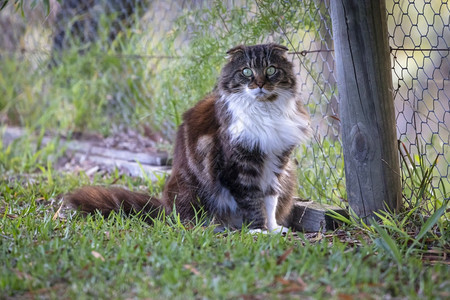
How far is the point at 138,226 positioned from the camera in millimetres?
2938

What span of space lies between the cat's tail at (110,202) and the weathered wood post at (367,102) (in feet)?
3.62

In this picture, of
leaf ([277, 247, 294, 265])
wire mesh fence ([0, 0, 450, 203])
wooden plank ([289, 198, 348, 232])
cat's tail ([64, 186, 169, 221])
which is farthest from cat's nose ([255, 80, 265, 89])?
leaf ([277, 247, 294, 265])

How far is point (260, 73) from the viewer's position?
3174 mm

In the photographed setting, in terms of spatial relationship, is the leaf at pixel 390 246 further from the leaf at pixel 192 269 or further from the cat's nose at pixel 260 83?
the cat's nose at pixel 260 83

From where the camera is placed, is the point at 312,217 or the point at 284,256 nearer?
the point at 284,256

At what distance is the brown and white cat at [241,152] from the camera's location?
10.3 ft

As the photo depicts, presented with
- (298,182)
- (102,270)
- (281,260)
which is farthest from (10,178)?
(281,260)

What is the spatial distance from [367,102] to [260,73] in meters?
0.65

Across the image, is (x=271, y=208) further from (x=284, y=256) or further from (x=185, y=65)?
(x=185, y=65)

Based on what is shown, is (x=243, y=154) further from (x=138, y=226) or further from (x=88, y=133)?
(x=88, y=133)

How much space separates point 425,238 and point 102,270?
1.40m

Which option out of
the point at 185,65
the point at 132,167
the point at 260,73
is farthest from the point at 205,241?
the point at 132,167

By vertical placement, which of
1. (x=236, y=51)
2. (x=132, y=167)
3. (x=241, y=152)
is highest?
(x=236, y=51)

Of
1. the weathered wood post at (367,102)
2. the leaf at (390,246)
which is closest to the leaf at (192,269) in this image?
the leaf at (390,246)
